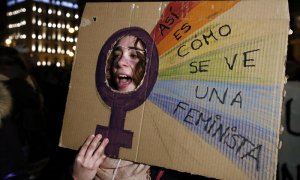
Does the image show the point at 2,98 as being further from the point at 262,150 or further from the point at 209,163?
the point at 262,150

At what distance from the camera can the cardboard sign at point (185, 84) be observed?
3.80ft

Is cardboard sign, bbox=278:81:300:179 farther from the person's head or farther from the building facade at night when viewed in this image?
the building facade at night

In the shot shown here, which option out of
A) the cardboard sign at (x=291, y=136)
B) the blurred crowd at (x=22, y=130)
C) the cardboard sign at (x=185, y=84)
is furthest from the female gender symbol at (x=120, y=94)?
the cardboard sign at (x=291, y=136)

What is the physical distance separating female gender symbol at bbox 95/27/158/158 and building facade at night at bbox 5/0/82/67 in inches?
2437

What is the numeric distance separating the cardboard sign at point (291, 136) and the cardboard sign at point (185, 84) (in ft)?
3.27

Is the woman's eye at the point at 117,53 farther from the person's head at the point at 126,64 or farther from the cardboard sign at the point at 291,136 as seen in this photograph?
the cardboard sign at the point at 291,136

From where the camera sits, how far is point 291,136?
2.04 m

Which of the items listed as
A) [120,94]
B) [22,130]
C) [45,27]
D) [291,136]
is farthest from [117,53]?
[45,27]

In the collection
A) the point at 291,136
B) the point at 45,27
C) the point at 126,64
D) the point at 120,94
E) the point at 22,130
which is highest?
the point at 45,27

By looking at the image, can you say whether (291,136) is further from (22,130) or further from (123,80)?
(22,130)

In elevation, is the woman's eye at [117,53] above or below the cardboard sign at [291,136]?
above

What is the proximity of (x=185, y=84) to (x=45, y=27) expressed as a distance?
67.5 m

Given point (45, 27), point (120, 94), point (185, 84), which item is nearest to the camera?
point (185, 84)

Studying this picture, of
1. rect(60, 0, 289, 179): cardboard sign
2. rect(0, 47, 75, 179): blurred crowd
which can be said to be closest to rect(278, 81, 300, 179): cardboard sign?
rect(60, 0, 289, 179): cardboard sign
